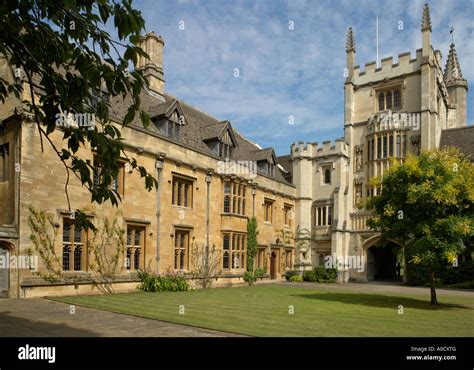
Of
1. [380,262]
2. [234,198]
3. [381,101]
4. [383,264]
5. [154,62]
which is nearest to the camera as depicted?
[234,198]

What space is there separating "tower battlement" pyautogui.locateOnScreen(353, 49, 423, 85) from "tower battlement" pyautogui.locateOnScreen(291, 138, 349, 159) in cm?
543

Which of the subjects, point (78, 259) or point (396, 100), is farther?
point (396, 100)

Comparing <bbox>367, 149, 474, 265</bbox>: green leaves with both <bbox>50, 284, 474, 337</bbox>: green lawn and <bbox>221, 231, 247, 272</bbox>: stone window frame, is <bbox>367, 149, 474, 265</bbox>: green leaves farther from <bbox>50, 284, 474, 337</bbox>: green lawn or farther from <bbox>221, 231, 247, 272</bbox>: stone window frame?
<bbox>221, 231, 247, 272</bbox>: stone window frame

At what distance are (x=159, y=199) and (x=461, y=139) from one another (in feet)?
79.9

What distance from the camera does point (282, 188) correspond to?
110 feet

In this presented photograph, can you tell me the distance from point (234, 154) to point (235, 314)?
18132mm

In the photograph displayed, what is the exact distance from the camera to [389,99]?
3434cm

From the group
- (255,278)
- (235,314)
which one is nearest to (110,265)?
(235,314)

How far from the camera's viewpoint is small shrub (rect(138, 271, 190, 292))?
20031mm

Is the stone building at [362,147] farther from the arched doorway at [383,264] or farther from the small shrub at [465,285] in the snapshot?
the small shrub at [465,285]

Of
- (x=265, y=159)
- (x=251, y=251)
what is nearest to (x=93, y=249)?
(x=251, y=251)

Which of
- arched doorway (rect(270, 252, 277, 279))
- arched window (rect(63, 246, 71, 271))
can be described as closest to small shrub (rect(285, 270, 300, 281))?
arched doorway (rect(270, 252, 277, 279))

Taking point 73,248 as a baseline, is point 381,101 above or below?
above

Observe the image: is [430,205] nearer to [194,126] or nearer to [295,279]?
[194,126]
